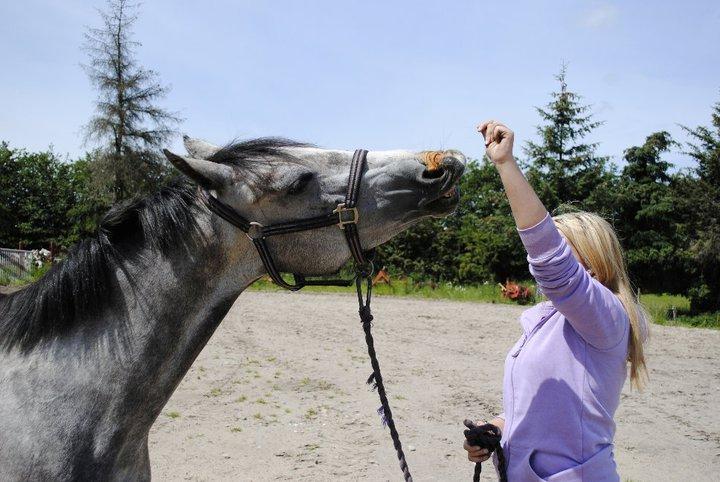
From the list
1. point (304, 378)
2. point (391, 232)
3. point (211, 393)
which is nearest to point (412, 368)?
point (304, 378)

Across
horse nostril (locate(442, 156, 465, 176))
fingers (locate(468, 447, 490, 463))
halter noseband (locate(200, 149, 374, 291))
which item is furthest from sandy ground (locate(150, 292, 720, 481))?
horse nostril (locate(442, 156, 465, 176))

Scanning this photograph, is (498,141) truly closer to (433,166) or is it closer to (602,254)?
(433,166)

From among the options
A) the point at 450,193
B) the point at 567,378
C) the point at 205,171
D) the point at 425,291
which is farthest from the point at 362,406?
the point at 425,291

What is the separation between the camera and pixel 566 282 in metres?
1.79

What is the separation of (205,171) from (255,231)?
280mm

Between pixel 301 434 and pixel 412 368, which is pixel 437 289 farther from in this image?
pixel 301 434

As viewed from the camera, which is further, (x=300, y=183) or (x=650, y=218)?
(x=650, y=218)

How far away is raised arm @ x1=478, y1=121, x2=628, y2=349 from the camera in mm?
1785

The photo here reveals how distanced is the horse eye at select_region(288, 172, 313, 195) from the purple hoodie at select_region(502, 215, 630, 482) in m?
0.80

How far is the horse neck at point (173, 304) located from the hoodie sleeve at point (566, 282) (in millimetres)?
991

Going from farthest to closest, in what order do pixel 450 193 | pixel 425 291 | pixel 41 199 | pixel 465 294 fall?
pixel 41 199
pixel 425 291
pixel 465 294
pixel 450 193

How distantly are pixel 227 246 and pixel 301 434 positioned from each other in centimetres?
440

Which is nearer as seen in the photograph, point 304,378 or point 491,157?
point 491,157

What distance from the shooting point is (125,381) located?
1983 mm
